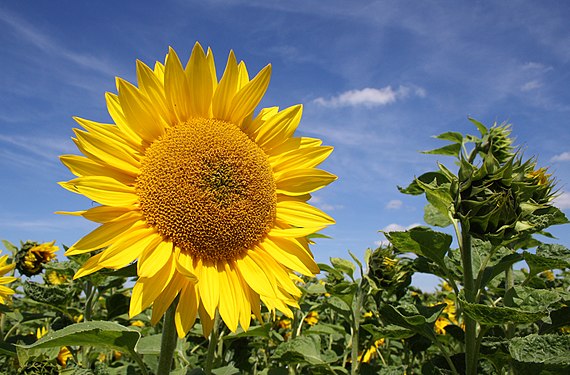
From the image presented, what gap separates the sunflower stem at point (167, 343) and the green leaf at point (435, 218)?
2083 mm

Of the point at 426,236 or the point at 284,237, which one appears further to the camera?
the point at 426,236

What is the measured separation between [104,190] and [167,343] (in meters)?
0.64

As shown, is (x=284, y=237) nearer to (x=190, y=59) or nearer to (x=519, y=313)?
(x=190, y=59)

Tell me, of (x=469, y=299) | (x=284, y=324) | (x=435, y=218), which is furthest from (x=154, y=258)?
(x=284, y=324)

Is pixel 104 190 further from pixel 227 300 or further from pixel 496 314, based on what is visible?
pixel 496 314

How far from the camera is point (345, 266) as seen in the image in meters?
3.51

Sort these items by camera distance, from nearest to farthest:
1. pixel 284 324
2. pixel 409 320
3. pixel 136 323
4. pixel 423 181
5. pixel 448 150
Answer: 1. pixel 409 320
2. pixel 423 181
3. pixel 448 150
4. pixel 284 324
5. pixel 136 323

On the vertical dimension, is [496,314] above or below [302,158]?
below

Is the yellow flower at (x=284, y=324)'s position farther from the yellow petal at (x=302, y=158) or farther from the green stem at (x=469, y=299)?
the yellow petal at (x=302, y=158)

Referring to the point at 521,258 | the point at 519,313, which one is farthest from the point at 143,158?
the point at 521,258

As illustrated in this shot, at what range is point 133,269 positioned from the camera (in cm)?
189

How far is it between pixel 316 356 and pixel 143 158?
184 centimetres

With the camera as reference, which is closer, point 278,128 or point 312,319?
point 278,128

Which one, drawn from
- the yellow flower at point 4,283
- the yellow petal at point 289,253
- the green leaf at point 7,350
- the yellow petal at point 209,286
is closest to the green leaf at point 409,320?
the yellow petal at point 289,253
